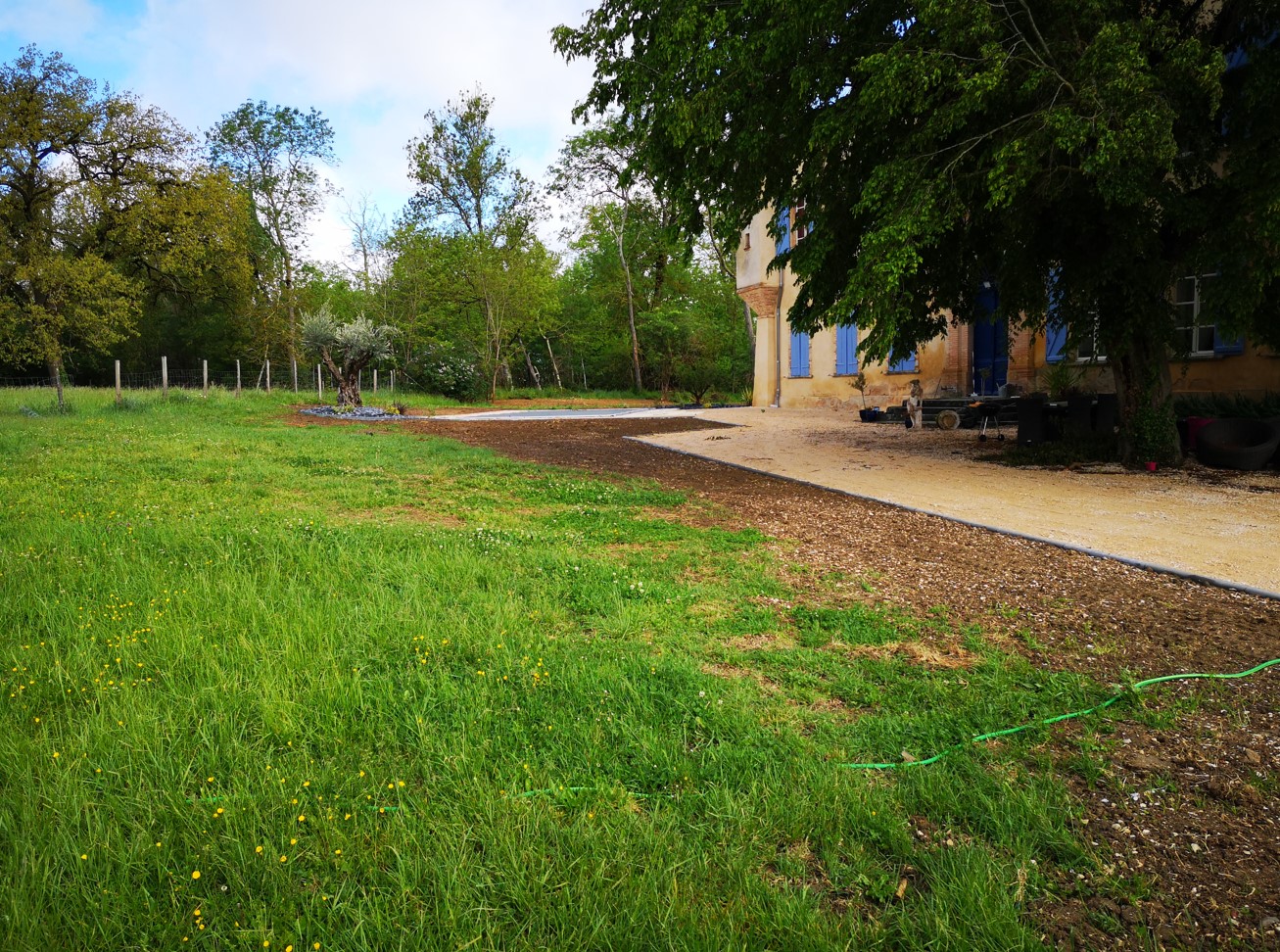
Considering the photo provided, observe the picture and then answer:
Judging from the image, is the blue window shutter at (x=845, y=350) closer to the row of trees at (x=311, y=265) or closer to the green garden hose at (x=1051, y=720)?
the row of trees at (x=311, y=265)

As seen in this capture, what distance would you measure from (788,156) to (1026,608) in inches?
255

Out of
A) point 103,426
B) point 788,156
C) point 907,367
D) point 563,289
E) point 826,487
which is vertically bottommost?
point 826,487

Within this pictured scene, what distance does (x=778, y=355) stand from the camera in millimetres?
21797

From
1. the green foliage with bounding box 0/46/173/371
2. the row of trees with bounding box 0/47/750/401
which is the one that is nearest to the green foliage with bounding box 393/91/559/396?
→ the row of trees with bounding box 0/47/750/401

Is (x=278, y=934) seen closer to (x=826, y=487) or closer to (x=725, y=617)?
(x=725, y=617)

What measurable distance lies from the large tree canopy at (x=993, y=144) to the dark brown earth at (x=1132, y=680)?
8.82ft

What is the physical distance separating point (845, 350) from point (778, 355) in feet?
9.07

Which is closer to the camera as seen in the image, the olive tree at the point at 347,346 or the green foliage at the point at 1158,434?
the green foliage at the point at 1158,434

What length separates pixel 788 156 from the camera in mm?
8383

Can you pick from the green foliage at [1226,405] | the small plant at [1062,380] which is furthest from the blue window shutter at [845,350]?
the green foliage at [1226,405]

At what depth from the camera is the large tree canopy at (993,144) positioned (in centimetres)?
620

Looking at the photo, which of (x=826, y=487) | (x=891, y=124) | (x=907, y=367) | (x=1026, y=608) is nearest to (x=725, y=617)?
(x=1026, y=608)

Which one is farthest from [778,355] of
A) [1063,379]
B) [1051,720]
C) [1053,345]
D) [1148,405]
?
[1051,720]

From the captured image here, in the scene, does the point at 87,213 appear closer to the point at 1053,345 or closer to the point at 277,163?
the point at 277,163
